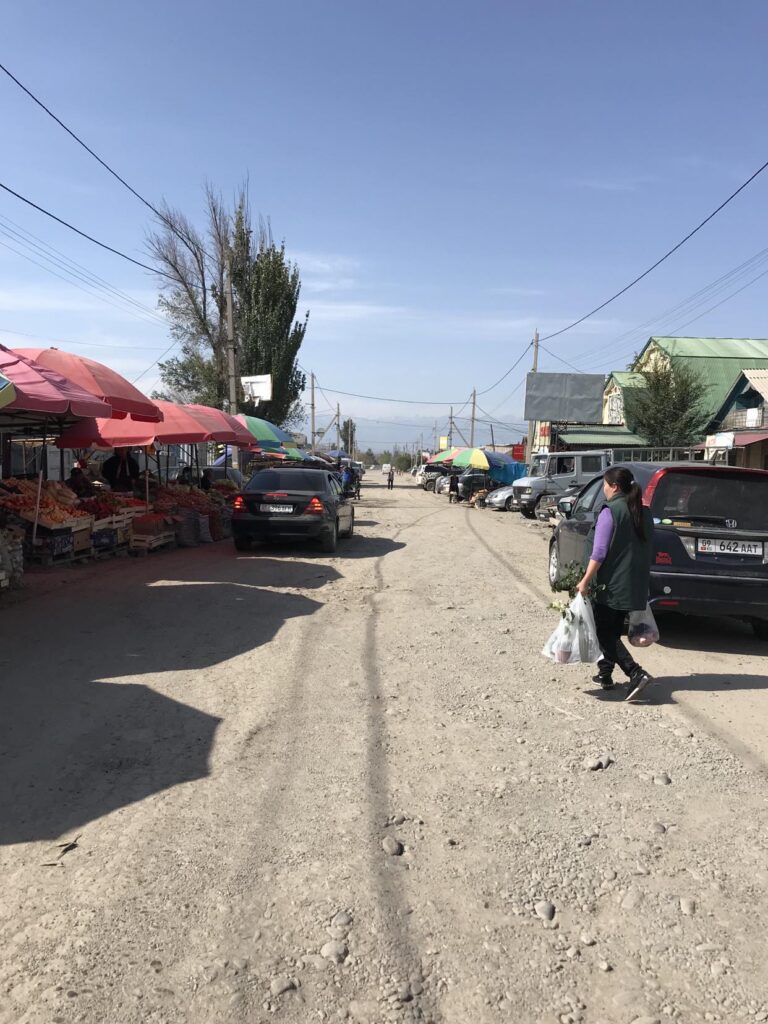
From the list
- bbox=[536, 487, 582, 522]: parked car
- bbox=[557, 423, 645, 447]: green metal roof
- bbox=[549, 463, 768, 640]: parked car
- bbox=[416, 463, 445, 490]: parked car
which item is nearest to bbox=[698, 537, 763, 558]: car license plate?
bbox=[549, 463, 768, 640]: parked car

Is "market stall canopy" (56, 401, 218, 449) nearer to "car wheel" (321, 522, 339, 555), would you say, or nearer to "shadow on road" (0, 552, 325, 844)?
"shadow on road" (0, 552, 325, 844)

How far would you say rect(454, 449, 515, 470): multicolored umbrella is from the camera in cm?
3800

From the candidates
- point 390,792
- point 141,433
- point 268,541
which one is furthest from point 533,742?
point 141,433

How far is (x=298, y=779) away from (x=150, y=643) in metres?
3.22

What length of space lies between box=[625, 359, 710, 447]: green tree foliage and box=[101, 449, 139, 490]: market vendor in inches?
1097

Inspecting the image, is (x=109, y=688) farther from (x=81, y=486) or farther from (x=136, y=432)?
(x=136, y=432)

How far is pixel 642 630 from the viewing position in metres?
5.37

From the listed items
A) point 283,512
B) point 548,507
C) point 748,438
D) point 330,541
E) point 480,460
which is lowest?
point 330,541

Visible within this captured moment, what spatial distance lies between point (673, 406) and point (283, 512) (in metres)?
29.0

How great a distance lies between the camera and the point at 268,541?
1292cm

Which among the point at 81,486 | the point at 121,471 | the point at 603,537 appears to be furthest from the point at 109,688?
the point at 121,471

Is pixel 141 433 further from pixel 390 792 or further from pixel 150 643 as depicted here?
pixel 390 792

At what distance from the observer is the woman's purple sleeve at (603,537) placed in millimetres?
5211

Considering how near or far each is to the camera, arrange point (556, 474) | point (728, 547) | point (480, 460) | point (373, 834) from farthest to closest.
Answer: point (480, 460) < point (556, 474) < point (728, 547) < point (373, 834)
